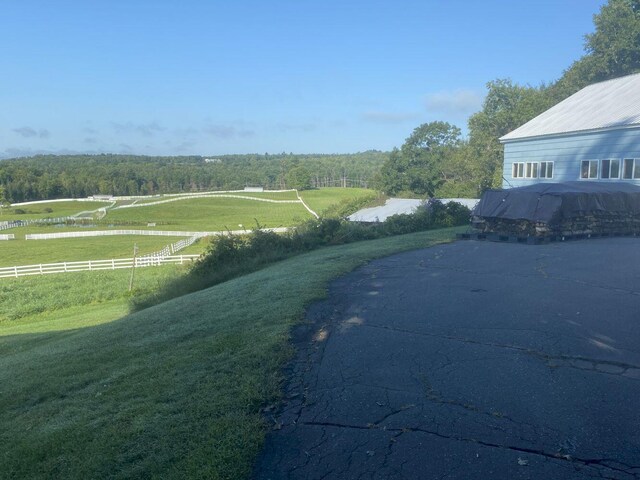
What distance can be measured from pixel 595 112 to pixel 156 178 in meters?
110

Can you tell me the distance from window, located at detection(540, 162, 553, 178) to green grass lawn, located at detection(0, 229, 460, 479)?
18533 mm

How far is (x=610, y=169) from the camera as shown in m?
21.5

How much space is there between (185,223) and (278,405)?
68.3 meters

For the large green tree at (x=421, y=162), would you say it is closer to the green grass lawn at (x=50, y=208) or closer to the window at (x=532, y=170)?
the window at (x=532, y=170)

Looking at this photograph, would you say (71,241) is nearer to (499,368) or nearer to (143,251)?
(143,251)

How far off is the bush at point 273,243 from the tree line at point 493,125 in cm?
1800

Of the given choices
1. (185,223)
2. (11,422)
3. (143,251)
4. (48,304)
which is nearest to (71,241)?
(143,251)

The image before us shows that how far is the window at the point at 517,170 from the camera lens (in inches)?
1072

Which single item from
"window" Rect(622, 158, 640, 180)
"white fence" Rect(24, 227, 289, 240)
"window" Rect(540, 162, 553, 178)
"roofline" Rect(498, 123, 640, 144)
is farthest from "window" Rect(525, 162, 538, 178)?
"white fence" Rect(24, 227, 289, 240)

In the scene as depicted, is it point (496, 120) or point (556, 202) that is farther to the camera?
point (496, 120)

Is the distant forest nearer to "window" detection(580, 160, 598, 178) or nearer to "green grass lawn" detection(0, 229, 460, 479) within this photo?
"window" detection(580, 160, 598, 178)

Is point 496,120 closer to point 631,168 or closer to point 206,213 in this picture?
point 631,168

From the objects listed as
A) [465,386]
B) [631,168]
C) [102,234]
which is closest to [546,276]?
[465,386]

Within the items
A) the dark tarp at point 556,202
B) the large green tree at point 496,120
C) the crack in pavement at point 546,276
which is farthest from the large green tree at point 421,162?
the crack in pavement at point 546,276
